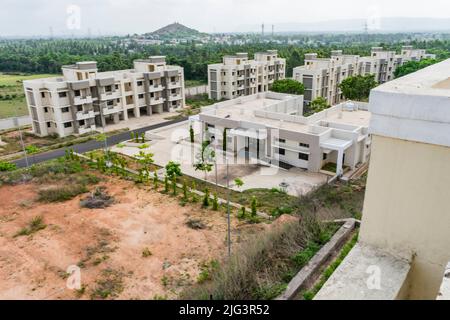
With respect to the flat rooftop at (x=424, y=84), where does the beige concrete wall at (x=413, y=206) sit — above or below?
below

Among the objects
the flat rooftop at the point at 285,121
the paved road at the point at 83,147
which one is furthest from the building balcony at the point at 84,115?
the flat rooftop at the point at 285,121

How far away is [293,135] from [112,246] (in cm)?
1417

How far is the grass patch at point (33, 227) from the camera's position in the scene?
54.6 ft

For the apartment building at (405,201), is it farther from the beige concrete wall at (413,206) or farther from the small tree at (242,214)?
the small tree at (242,214)

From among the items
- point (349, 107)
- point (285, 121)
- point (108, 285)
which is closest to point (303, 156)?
point (285, 121)

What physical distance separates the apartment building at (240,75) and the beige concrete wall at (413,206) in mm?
42516

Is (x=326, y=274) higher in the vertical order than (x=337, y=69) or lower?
lower

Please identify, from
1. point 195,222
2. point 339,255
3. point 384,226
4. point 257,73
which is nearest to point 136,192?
point 195,222

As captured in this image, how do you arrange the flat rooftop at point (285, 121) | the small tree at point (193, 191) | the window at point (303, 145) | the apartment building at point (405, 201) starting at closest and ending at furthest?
the apartment building at point (405, 201), the small tree at point (193, 191), the window at point (303, 145), the flat rooftop at point (285, 121)

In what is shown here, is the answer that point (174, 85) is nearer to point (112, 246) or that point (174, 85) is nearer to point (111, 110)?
point (111, 110)

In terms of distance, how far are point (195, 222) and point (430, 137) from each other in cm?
1447

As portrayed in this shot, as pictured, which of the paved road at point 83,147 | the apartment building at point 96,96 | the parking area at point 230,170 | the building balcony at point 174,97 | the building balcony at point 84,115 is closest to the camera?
the parking area at point 230,170

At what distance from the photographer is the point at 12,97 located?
53562 mm
